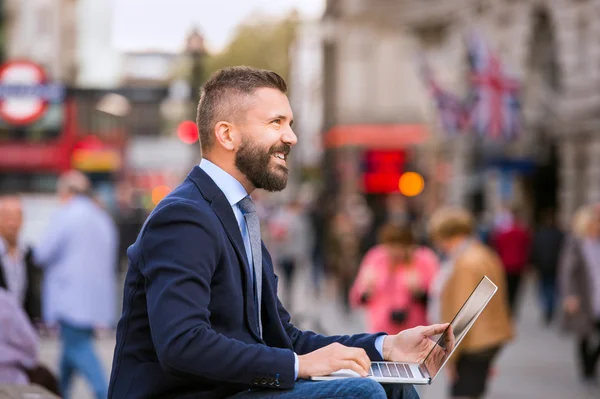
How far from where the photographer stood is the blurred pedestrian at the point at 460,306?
7.65 meters

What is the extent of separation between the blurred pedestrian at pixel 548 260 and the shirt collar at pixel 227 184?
14560 mm

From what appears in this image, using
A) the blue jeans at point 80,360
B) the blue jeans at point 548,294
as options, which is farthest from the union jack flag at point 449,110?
the blue jeans at point 80,360

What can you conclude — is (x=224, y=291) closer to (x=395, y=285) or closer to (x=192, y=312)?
(x=192, y=312)

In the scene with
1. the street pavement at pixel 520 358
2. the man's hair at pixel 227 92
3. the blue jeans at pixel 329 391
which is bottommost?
the street pavement at pixel 520 358

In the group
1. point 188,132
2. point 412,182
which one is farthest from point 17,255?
point 412,182

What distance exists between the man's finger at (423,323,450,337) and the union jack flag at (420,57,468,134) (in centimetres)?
1997

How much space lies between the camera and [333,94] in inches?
2203

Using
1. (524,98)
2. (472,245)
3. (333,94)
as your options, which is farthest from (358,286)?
(333,94)

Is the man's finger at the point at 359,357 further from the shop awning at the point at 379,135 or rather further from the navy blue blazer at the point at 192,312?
the shop awning at the point at 379,135

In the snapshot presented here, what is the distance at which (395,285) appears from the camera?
8.93 meters

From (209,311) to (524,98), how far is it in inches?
957

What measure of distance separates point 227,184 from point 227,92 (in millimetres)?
248

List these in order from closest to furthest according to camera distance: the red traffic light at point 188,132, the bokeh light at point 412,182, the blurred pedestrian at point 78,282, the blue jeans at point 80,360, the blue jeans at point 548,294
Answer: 1. the blue jeans at point 80,360
2. the blurred pedestrian at point 78,282
3. the red traffic light at point 188,132
4. the blue jeans at point 548,294
5. the bokeh light at point 412,182

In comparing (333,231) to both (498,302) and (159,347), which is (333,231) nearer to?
(498,302)
